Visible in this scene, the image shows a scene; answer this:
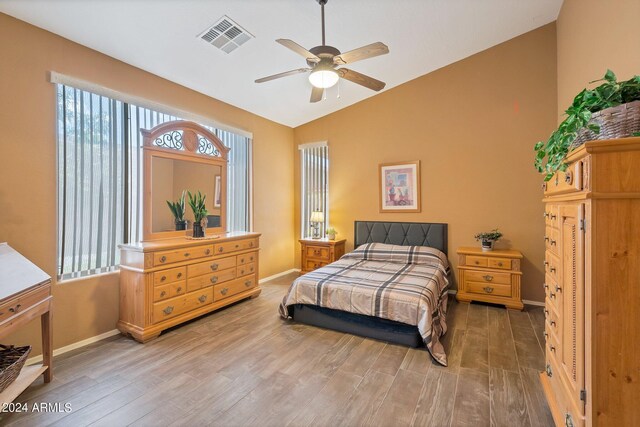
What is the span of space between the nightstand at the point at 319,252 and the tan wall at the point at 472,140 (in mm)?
405

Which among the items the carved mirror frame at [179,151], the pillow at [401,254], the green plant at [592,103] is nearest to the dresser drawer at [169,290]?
the carved mirror frame at [179,151]

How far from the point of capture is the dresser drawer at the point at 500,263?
3.64 m

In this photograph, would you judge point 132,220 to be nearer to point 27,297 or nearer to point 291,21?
point 27,297

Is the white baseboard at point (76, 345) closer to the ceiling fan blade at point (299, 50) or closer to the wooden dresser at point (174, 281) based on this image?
the wooden dresser at point (174, 281)

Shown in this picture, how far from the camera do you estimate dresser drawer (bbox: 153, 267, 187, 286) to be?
113 inches

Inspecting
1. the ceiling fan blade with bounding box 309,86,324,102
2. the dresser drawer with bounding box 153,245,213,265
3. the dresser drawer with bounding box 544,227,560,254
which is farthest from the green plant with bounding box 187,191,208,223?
the dresser drawer with bounding box 544,227,560,254

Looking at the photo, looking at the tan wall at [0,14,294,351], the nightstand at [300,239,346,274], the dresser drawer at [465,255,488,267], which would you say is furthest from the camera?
the nightstand at [300,239,346,274]

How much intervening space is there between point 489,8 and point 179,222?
14.3 feet

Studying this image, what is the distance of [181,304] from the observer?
3115 millimetres

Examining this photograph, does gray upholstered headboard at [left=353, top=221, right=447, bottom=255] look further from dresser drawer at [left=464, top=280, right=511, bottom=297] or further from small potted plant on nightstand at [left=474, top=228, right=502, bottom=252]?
dresser drawer at [left=464, top=280, right=511, bottom=297]

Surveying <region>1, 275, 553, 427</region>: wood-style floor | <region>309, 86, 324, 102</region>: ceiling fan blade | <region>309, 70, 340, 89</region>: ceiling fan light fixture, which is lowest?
<region>1, 275, 553, 427</region>: wood-style floor

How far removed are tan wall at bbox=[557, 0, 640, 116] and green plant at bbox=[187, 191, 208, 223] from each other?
13.1 ft

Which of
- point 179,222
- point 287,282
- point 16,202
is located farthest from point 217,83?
point 287,282

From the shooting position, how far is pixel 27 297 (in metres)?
1.92
